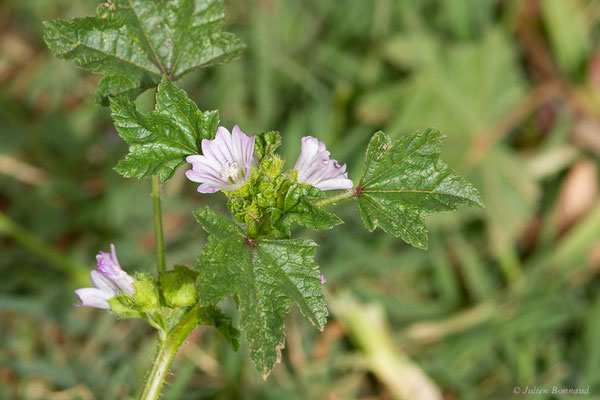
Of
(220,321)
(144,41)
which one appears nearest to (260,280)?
(220,321)

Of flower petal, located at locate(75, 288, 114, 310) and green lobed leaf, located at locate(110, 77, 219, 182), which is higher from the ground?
green lobed leaf, located at locate(110, 77, 219, 182)

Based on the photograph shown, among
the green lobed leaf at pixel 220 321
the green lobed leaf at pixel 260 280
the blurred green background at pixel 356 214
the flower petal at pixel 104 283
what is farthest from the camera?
the blurred green background at pixel 356 214

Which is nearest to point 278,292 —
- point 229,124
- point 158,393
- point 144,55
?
point 158,393

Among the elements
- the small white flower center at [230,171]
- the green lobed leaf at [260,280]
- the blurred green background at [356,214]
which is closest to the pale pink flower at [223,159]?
the small white flower center at [230,171]

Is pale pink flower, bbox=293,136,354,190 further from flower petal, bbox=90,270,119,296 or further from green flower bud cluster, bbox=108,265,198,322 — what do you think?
flower petal, bbox=90,270,119,296

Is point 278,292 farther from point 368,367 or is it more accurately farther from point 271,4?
point 271,4

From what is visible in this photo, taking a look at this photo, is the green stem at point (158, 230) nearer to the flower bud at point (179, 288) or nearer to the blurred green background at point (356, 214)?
the flower bud at point (179, 288)

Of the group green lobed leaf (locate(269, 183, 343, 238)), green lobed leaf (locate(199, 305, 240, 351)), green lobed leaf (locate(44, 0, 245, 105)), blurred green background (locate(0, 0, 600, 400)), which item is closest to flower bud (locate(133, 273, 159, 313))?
green lobed leaf (locate(199, 305, 240, 351))

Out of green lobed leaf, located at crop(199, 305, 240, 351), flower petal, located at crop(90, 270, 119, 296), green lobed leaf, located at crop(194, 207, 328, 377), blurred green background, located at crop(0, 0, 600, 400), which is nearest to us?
green lobed leaf, located at crop(194, 207, 328, 377)
